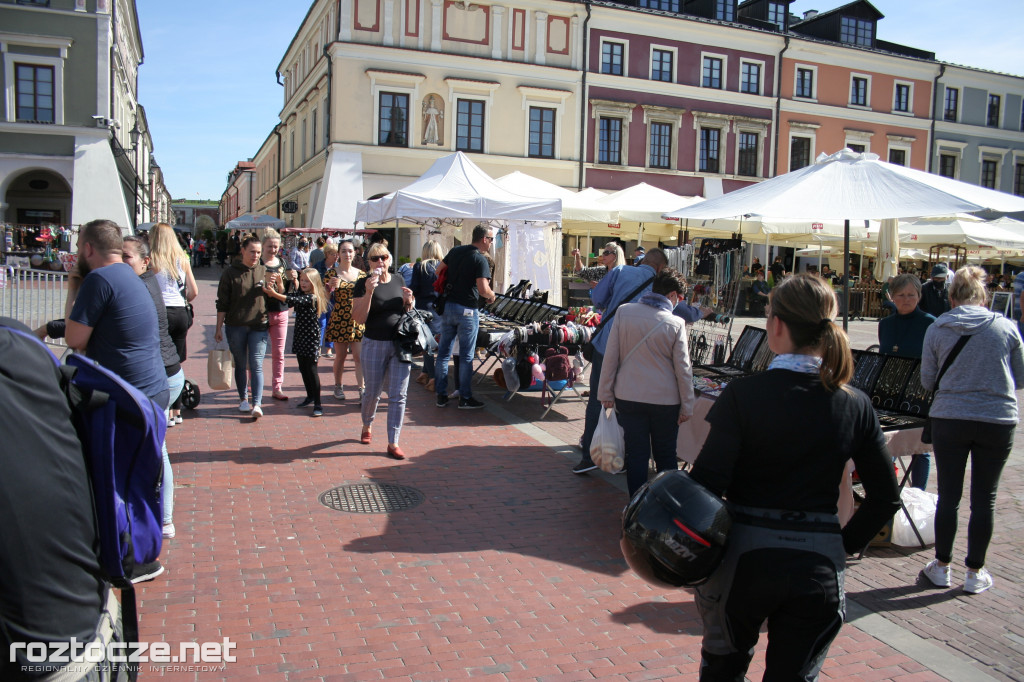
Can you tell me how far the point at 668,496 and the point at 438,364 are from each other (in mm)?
6986

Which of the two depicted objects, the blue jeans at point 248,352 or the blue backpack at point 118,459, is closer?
the blue backpack at point 118,459

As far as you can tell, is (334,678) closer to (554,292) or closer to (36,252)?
(554,292)

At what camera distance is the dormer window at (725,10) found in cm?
3206

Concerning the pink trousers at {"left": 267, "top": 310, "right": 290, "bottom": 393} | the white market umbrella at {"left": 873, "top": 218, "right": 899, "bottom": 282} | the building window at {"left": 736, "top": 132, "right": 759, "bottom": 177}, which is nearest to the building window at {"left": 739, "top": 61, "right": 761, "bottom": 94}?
the building window at {"left": 736, "top": 132, "right": 759, "bottom": 177}

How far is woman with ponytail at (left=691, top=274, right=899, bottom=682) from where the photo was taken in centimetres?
225

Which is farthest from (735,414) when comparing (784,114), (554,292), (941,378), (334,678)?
(784,114)

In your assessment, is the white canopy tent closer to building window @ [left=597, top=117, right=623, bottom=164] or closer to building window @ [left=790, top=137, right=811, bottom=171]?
building window @ [left=597, top=117, right=623, bottom=164]

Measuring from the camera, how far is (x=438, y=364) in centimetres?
914

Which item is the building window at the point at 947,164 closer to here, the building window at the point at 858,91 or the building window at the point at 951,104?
the building window at the point at 951,104

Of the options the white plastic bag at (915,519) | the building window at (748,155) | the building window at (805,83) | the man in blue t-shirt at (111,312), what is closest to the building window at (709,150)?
the building window at (748,155)

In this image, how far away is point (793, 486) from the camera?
2293mm

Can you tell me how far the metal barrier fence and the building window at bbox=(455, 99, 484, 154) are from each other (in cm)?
1927

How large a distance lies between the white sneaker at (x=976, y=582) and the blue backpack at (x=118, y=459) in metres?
4.43

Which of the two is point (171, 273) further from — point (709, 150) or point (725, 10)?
point (725, 10)
